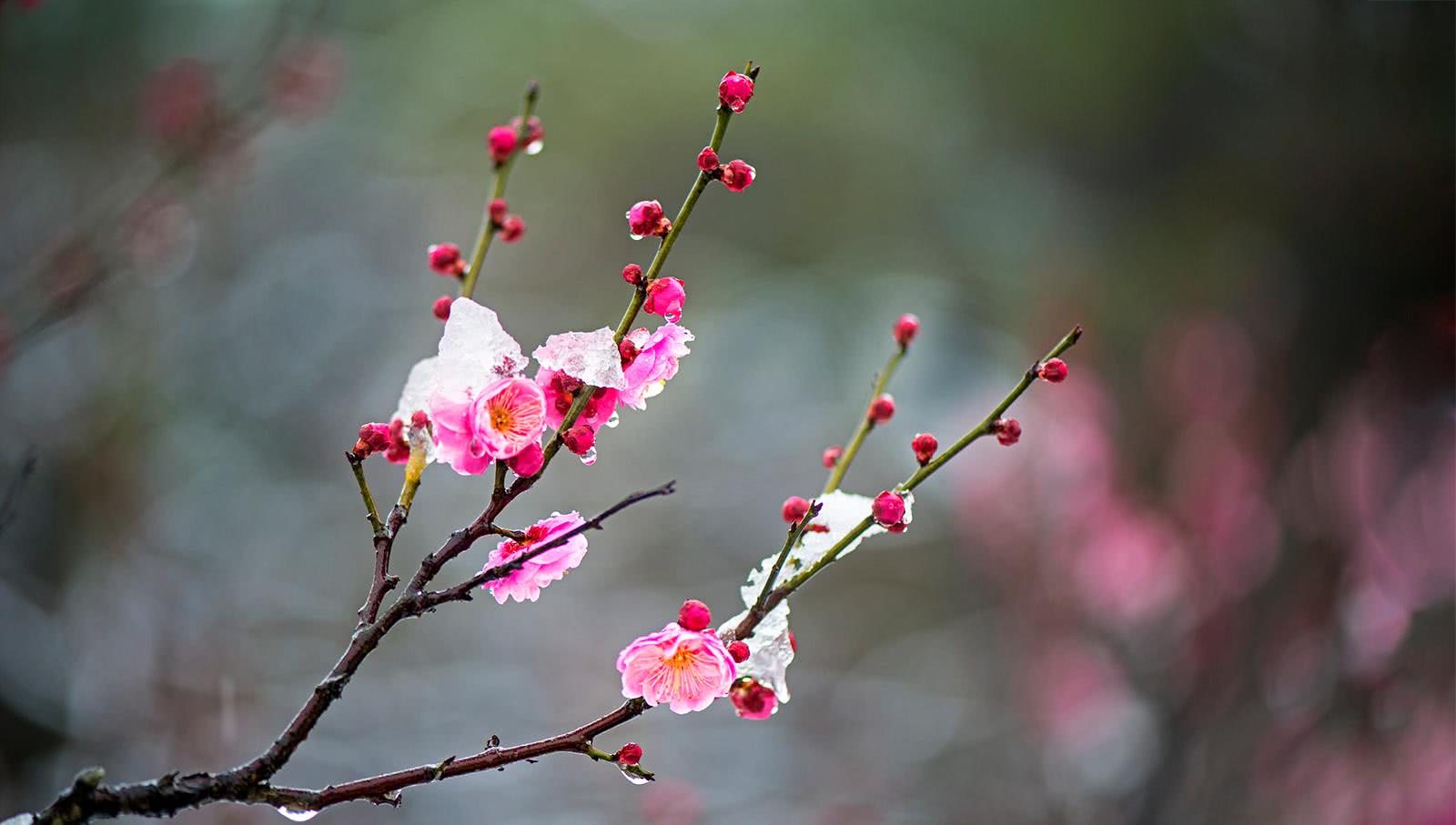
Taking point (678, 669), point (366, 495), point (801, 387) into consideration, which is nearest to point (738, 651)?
point (678, 669)

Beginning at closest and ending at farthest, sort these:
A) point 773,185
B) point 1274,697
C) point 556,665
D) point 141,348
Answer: point 1274,697 → point 141,348 → point 556,665 → point 773,185

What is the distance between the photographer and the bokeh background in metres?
0.98

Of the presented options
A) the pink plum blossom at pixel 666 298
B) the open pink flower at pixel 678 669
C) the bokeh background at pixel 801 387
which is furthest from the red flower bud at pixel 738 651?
the bokeh background at pixel 801 387

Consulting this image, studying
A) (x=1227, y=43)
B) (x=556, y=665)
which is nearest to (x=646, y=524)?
(x=556, y=665)

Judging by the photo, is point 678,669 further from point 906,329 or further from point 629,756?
point 906,329

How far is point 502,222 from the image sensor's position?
0.34 meters

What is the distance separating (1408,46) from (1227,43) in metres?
0.88

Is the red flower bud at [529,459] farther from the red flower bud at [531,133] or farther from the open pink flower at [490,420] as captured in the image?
the red flower bud at [531,133]

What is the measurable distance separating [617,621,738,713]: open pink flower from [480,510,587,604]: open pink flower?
36mm

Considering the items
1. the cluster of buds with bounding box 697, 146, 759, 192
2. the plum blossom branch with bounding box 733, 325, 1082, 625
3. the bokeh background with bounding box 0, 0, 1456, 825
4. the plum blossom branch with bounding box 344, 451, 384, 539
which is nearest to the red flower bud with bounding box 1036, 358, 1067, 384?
the plum blossom branch with bounding box 733, 325, 1082, 625

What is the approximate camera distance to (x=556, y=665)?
6.10 feet

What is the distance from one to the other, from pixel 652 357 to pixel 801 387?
77.4 inches

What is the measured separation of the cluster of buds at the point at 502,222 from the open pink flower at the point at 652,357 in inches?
3.0

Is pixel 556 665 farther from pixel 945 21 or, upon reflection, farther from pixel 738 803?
pixel 945 21
